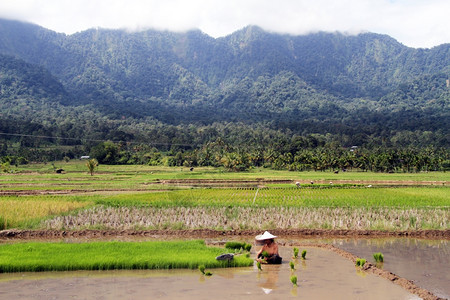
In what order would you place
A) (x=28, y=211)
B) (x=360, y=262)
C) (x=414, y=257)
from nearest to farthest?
(x=360, y=262), (x=414, y=257), (x=28, y=211)

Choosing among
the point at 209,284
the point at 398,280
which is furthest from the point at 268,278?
the point at 398,280

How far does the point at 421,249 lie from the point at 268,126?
16502 cm

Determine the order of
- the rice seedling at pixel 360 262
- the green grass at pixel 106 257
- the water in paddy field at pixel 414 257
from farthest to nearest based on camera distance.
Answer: the rice seedling at pixel 360 262 → the green grass at pixel 106 257 → the water in paddy field at pixel 414 257

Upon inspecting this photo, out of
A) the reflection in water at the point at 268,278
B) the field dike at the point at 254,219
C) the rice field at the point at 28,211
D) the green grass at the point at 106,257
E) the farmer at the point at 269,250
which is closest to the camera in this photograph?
the reflection in water at the point at 268,278

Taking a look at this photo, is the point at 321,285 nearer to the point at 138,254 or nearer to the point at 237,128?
the point at 138,254

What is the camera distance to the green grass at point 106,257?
Result: 1555 centimetres

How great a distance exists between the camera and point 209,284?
13844 mm

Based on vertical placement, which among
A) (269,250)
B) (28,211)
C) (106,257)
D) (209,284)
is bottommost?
(209,284)

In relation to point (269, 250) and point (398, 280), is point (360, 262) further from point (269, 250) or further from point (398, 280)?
point (269, 250)

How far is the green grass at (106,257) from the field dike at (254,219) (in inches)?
206

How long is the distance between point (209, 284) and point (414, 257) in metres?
8.09

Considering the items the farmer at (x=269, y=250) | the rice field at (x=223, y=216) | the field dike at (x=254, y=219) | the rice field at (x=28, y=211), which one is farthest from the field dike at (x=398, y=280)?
the rice field at (x=28, y=211)

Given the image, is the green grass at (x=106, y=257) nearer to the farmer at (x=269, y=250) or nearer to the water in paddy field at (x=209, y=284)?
the water in paddy field at (x=209, y=284)

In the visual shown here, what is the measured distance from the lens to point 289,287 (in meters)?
13.5
